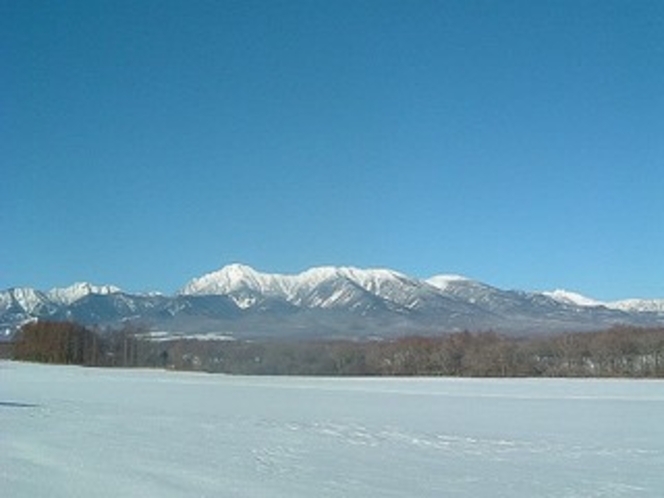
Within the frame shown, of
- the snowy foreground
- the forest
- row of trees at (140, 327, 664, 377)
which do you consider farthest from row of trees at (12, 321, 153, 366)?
the snowy foreground

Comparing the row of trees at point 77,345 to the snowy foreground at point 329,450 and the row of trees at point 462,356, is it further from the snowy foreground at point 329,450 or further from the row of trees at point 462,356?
the snowy foreground at point 329,450

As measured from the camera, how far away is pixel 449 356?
88188 mm

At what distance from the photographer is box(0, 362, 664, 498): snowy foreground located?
Answer: 47.9 ft

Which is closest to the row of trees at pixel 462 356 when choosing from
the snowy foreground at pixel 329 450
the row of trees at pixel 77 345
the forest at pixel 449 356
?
the forest at pixel 449 356

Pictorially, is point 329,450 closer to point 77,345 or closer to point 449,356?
point 449,356

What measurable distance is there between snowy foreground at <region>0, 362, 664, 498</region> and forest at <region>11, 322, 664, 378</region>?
4452 cm

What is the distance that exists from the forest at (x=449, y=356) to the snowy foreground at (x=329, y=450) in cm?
4452

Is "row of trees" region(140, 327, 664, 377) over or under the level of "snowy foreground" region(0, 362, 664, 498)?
over

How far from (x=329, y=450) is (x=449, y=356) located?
69.5m

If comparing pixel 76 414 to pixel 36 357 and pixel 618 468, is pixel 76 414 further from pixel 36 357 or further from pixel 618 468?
pixel 36 357

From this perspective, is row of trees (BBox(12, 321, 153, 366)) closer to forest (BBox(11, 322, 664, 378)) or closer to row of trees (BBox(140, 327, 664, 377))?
forest (BBox(11, 322, 664, 378))

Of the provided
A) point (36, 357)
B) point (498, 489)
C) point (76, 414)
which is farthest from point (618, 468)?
point (36, 357)

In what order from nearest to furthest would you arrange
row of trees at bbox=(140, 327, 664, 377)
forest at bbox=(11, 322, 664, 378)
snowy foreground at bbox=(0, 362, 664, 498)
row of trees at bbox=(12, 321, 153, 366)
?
snowy foreground at bbox=(0, 362, 664, 498), row of trees at bbox=(140, 327, 664, 377), forest at bbox=(11, 322, 664, 378), row of trees at bbox=(12, 321, 153, 366)

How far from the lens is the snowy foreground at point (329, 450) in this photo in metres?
14.6
